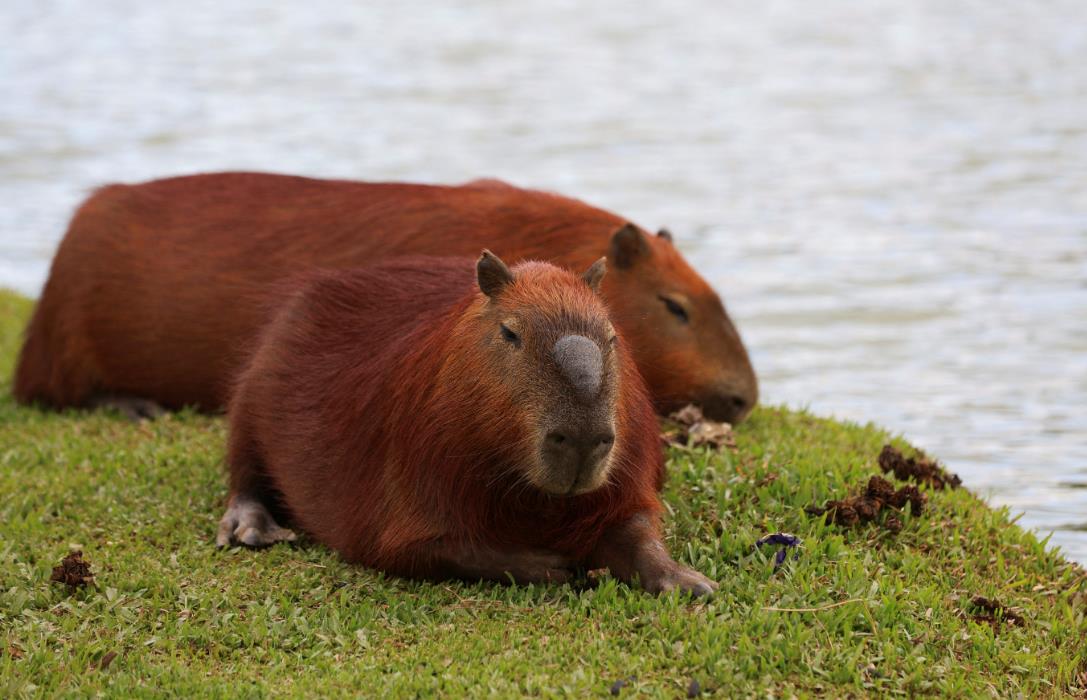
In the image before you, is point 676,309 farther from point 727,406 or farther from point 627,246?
point 727,406

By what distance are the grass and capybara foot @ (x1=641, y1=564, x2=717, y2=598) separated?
47 mm

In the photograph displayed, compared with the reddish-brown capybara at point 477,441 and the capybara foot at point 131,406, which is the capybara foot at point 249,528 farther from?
the capybara foot at point 131,406

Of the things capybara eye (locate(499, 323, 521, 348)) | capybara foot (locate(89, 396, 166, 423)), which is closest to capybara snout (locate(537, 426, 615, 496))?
capybara eye (locate(499, 323, 521, 348))

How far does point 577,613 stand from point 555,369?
680 millimetres

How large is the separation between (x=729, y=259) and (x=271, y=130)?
21.7 ft

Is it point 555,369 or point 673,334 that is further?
point 673,334

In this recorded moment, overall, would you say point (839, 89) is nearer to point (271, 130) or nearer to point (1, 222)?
point (271, 130)

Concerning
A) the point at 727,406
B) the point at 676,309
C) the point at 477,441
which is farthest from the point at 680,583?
the point at 676,309

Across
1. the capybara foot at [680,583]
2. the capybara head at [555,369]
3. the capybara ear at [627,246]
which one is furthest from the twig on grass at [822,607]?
the capybara ear at [627,246]

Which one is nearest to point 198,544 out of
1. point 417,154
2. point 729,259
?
point 729,259

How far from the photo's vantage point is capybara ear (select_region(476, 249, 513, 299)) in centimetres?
428

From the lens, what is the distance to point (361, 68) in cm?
1952

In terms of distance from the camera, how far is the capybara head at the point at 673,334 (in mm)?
6098

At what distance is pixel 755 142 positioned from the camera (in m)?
14.9
